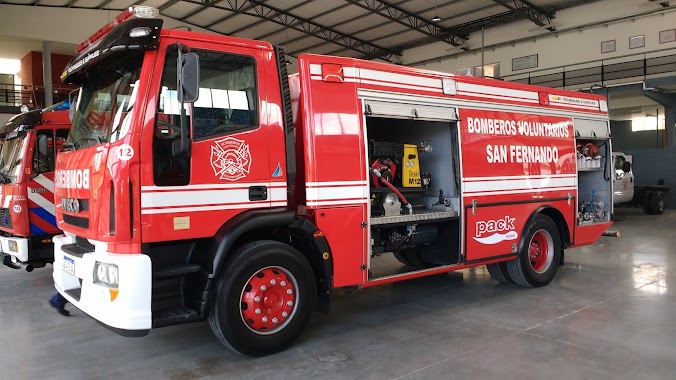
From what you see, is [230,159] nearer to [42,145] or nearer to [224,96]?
[224,96]

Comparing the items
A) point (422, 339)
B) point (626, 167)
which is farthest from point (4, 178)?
point (626, 167)

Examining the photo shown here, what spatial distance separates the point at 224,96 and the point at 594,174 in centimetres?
634

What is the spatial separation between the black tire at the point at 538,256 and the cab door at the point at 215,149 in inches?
143

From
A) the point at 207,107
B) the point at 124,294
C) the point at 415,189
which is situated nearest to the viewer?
the point at 124,294

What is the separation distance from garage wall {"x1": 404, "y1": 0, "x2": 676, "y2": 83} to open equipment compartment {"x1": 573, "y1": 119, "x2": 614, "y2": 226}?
16104 mm

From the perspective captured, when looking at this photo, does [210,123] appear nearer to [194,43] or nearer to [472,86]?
[194,43]

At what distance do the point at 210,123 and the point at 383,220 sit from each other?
2033 mm

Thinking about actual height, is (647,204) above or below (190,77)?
below

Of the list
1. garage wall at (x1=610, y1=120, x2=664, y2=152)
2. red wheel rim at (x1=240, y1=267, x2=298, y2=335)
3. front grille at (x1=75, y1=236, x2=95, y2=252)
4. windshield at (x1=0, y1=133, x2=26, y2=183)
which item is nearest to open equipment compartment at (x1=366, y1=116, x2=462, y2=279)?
red wheel rim at (x1=240, y1=267, x2=298, y2=335)

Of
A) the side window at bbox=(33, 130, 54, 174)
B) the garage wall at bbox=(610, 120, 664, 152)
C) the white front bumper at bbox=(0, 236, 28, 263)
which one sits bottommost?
the white front bumper at bbox=(0, 236, 28, 263)

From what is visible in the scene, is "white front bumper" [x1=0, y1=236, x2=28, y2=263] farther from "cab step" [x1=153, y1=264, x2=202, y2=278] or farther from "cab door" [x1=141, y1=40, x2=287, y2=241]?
"cab door" [x1=141, y1=40, x2=287, y2=241]

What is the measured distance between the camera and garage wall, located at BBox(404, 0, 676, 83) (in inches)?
822

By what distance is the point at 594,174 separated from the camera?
→ 8.10 metres

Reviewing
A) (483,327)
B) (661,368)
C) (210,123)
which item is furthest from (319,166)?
(661,368)
